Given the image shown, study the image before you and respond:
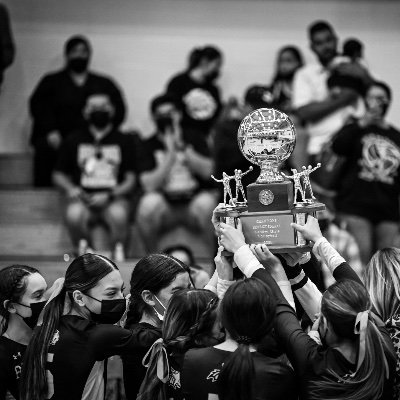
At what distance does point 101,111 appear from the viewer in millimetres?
7652

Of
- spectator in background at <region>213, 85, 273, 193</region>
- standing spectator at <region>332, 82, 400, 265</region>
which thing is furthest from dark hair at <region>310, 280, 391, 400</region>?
standing spectator at <region>332, 82, 400, 265</region>

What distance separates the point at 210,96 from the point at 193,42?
158cm

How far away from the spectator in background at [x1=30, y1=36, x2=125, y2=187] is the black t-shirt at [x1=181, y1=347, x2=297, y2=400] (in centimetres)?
520

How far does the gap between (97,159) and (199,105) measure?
108cm

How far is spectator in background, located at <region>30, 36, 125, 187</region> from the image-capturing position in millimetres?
8266

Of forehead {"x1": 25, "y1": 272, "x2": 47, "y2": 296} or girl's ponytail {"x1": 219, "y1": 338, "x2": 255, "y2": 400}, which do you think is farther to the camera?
forehead {"x1": 25, "y1": 272, "x2": 47, "y2": 296}

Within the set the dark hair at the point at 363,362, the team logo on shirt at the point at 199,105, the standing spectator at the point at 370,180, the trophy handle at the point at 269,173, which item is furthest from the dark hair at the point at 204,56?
the dark hair at the point at 363,362

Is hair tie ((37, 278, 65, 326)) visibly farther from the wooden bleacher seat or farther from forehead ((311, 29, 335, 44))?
forehead ((311, 29, 335, 44))

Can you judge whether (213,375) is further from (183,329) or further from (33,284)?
(33,284)

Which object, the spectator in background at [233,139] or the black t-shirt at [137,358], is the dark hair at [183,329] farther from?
the spectator in background at [233,139]

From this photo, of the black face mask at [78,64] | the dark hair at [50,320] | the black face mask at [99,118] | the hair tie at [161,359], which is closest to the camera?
the hair tie at [161,359]

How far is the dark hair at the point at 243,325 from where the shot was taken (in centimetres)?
300

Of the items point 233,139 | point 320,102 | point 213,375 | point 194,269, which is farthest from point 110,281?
point 320,102

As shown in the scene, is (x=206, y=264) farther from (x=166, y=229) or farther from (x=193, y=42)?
(x=193, y=42)
